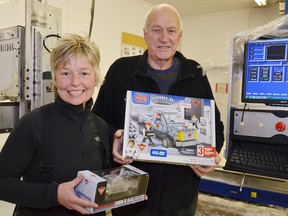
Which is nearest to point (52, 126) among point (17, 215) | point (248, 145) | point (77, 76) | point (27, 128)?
point (27, 128)

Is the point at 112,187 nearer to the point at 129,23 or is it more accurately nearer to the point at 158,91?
the point at 158,91

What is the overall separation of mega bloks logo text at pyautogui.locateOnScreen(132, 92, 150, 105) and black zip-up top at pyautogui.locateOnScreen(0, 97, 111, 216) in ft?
0.59

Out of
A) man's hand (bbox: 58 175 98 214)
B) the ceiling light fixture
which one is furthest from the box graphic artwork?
the ceiling light fixture

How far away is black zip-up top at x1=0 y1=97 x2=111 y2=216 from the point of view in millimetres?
859

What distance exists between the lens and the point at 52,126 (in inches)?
37.0

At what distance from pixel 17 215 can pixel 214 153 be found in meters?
0.76

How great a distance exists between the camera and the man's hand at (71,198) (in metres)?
0.82

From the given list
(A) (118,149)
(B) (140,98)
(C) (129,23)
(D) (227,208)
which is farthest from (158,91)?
(C) (129,23)

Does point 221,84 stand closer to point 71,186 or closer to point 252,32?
point 252,32

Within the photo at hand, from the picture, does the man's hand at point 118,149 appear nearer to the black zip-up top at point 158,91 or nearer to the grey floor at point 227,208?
the black zip-up top at point 158,91

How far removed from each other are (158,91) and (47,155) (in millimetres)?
621

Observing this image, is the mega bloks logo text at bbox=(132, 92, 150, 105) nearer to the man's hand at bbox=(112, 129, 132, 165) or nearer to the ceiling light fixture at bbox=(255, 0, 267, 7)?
the man's hand at bbox=(112, 129, 132, 165)

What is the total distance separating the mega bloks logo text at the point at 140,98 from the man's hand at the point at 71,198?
388 mm

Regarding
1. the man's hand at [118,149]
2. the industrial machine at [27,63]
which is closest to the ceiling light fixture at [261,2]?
the industrial machine at [27,63]
